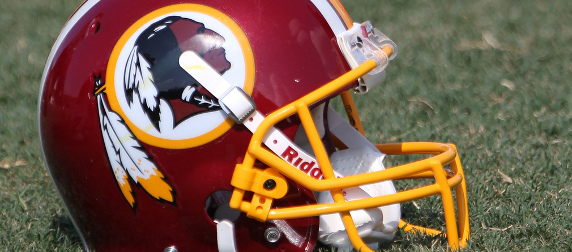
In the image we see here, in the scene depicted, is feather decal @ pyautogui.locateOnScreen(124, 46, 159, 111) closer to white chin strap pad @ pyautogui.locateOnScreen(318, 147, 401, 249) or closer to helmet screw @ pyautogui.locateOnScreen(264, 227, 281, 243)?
helmet screw @ pyautogui.locateOnScreen(264, 227, 281, 243)

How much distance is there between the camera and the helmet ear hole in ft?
7.50

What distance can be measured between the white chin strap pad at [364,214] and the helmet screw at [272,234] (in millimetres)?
185

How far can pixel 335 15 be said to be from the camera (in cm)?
229

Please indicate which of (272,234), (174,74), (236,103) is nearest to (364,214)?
(272,234)

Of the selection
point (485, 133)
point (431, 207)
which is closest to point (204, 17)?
point (431, 207)

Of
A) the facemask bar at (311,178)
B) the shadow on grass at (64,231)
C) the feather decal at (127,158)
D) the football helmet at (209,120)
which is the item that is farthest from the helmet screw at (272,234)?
the shadow on grass at (64,231)

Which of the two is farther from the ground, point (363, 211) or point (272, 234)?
point (272, 234)

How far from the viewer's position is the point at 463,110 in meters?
3.86

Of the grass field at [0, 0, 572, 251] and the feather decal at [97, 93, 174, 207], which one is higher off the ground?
the feather decal at [97, 93, 174, 207]

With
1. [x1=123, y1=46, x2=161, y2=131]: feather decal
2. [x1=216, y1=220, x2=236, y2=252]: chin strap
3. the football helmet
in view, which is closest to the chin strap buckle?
the football helmet

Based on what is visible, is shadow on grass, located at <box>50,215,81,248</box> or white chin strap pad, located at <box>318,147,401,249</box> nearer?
white chin strap pad, located at <box>318,147,401,249</box>

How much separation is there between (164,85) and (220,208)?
41cm

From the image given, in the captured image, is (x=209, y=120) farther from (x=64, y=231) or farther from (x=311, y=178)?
(x=64, y=231)

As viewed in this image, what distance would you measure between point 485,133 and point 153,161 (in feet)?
6.01
